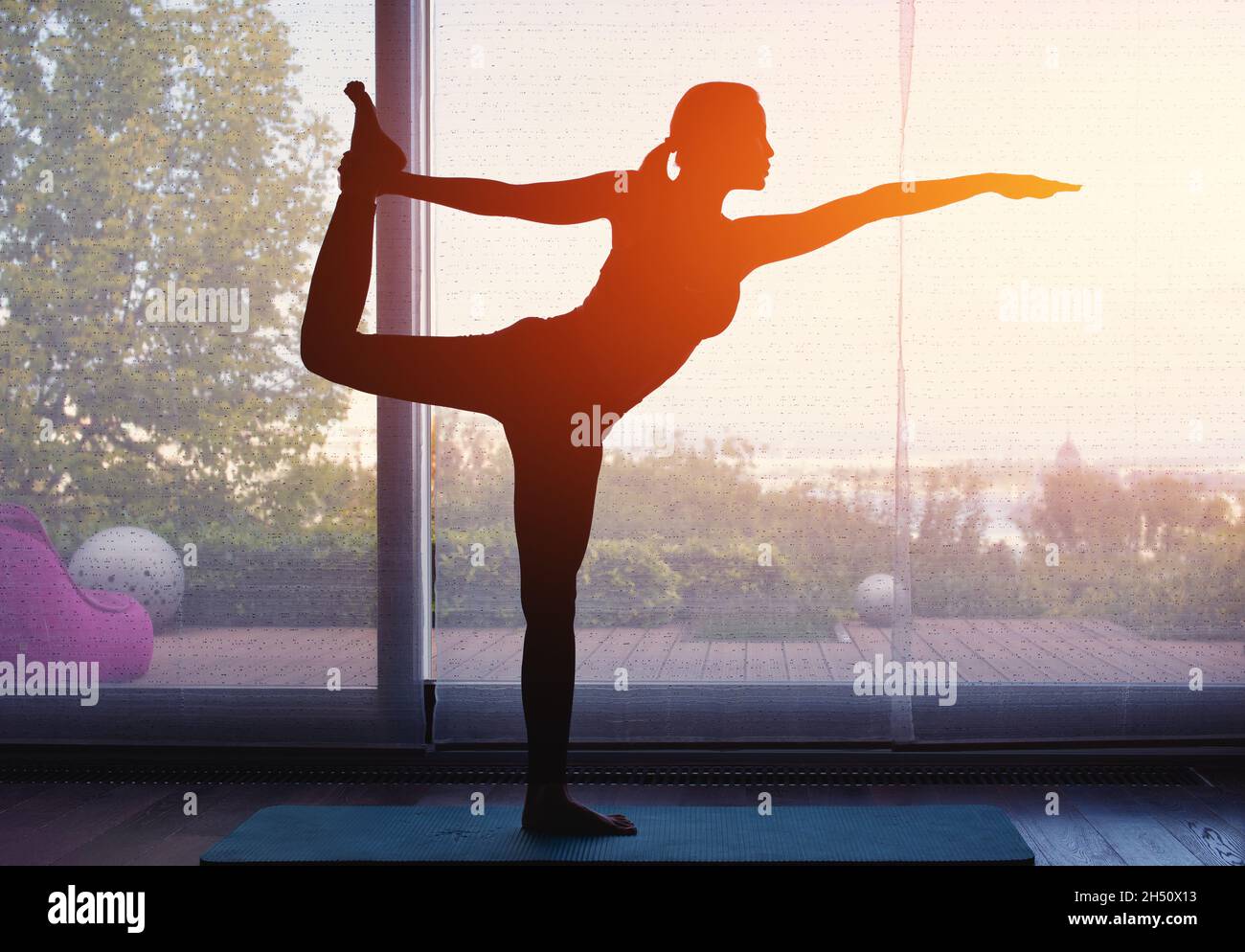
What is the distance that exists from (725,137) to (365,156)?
0.93 meters

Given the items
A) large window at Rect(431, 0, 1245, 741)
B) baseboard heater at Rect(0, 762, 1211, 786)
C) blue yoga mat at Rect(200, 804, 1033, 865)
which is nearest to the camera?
blue yoga mat at Rect(200, 804, 1033, 865)

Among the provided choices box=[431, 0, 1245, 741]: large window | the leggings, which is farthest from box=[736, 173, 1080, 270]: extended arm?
box=[431, 0, 1245, 741]: large window

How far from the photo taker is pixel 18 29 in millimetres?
3434

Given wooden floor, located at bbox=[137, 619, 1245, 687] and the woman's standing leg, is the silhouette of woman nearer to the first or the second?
the woman's standing leg

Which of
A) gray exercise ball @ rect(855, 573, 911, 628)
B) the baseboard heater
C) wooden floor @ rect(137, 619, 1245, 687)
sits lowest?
the baseboard heater

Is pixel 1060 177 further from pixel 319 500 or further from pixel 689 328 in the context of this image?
pixel 319 500

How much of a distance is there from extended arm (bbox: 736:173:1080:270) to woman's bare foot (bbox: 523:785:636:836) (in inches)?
58.1

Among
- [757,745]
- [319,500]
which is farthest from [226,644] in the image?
[757,745]

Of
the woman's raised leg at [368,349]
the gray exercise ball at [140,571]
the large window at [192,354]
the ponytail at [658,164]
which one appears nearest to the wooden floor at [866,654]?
the large window at [192,354]

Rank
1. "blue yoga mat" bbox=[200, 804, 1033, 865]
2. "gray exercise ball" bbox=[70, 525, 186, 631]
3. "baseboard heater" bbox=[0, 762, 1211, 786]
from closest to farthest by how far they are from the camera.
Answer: "blue yoga mat" bbox=[200, 804, 1033, 865] → "baseboard heater" bbox=[0, 762, 1211, 786] → "gray exercise ball" bbox=[70, 525, 186, 631]

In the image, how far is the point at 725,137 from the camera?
2680 mm

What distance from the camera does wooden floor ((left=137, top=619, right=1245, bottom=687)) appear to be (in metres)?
3.31
